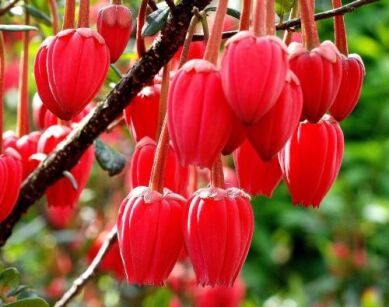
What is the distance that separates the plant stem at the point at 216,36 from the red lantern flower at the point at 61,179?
1.55 feet

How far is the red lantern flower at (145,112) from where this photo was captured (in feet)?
3.65

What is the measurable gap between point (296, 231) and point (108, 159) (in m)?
3.08

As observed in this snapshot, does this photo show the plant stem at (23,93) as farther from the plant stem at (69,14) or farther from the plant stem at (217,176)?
the plant stem at (217,176)

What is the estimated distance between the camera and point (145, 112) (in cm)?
111

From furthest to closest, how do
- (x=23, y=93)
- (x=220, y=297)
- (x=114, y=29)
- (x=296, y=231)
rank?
1. (x=296, y=231)
2. (x=220, y=297)
3. (x=23, y=93)
4. (x=114, y=29)

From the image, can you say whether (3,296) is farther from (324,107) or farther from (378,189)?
(378,189)

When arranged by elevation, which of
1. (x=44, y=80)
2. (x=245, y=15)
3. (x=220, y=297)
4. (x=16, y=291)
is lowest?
(x=220, y=297)

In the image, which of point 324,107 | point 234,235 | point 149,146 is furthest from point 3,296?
point 324,107

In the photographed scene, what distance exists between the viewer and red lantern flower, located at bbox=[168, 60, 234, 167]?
2.62 feet

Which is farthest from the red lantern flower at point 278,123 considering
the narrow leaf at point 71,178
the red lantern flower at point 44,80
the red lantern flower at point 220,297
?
the red lantern flower at point 220,297

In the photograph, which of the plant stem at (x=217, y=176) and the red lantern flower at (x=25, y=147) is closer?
the plant stem at (x=217, y=176)

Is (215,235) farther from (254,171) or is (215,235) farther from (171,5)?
(171,5)

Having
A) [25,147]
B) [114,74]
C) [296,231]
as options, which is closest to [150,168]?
[25,147]

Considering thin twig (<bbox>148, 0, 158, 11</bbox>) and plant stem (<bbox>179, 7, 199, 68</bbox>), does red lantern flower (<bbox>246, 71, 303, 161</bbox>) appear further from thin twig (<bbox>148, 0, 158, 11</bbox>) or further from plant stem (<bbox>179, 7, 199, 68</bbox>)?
thin twig (<bbox>148, 0, 158, 11</bbox>)
